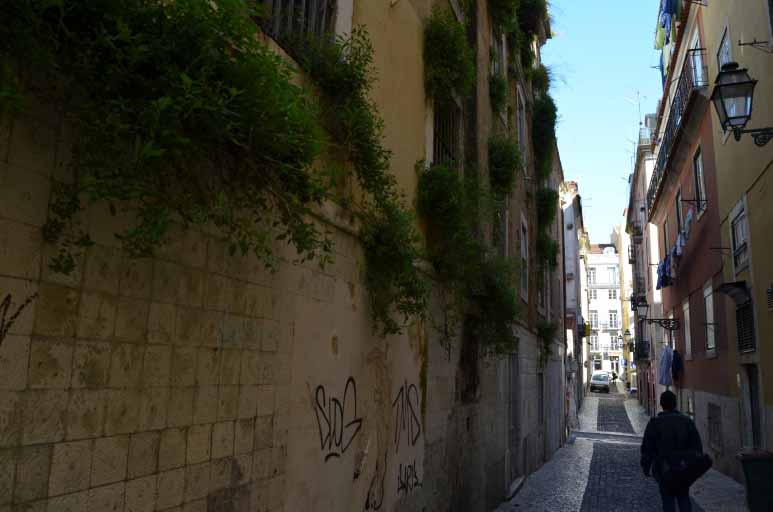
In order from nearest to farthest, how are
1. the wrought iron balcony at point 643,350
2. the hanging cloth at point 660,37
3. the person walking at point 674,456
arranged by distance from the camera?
the person walking at point 674,456 → the hanging cloth at point 660,37 → the wrought iron balcony at point 643,350

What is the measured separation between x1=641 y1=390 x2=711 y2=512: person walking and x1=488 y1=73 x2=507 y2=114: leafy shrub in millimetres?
5978

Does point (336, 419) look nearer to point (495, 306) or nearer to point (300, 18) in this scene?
point (300, 18)

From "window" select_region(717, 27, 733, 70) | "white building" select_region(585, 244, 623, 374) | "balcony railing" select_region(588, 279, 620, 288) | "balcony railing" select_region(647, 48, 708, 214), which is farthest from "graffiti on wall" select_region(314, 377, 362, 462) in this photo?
"balcony railing" select_region(588, 279, 620, 288)

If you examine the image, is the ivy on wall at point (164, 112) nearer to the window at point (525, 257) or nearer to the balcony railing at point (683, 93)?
the window at point (525, 257)

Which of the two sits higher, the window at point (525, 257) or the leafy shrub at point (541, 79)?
the leafy shrub at point (541, 79)

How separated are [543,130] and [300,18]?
13.1 meters

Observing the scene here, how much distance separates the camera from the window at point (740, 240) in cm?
1134

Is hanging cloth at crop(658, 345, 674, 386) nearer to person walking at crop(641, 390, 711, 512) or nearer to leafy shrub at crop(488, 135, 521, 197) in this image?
leafy shrub at crop(488, 135, 521, 197)

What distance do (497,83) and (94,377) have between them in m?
9.65

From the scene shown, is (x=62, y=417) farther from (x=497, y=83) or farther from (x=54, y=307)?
(x=497, y=83)

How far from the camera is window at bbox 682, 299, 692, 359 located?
710 inches

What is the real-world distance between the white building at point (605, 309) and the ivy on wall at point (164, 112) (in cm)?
7735

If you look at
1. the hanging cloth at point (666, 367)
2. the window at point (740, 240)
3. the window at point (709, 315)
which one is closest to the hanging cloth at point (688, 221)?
the window at point (709, 315)

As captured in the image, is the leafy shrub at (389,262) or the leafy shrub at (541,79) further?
the leafy shrub at (541,79)
